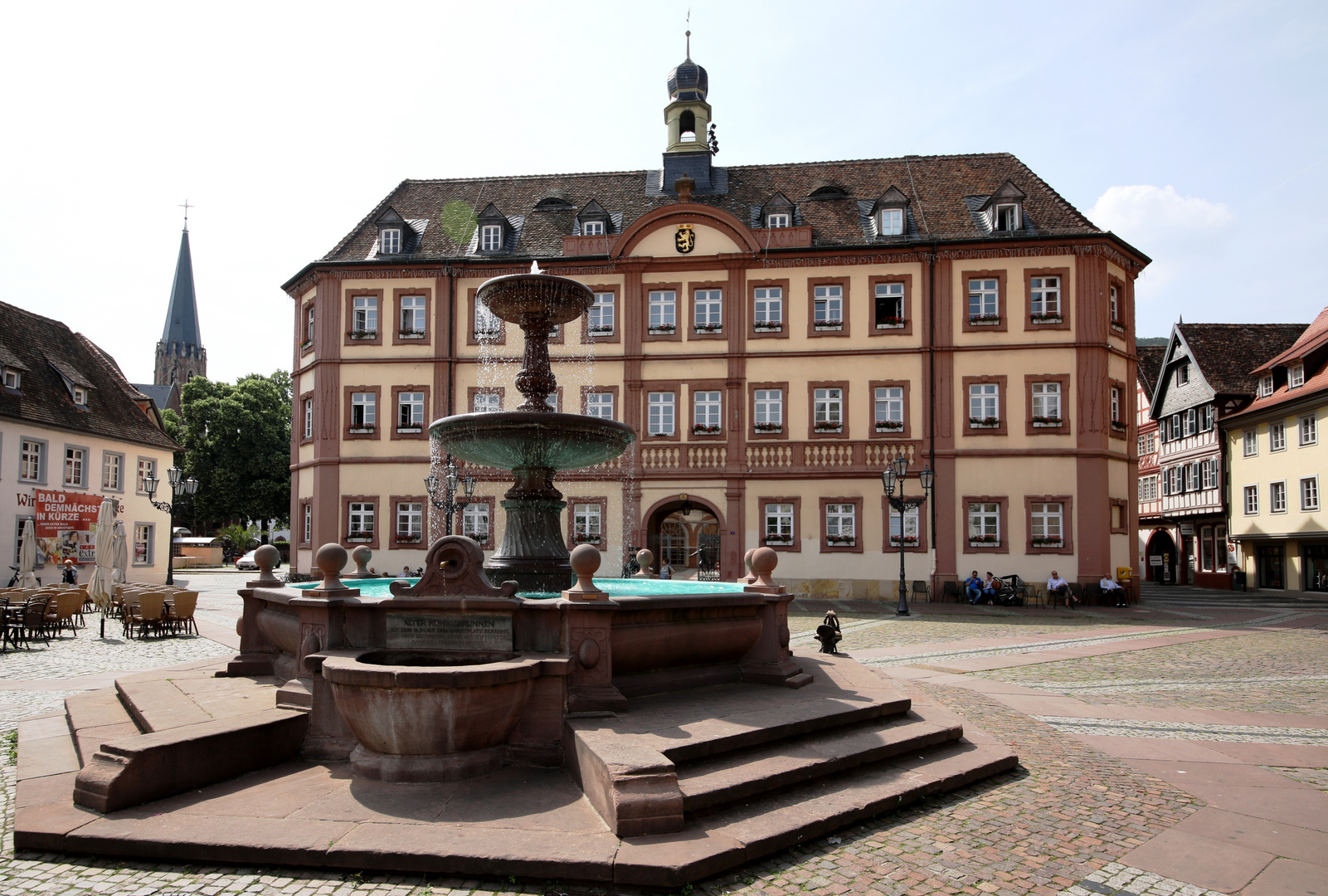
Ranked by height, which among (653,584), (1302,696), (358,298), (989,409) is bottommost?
(1302,696)

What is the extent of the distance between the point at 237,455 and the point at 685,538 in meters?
38.1

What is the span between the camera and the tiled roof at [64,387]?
105 ft

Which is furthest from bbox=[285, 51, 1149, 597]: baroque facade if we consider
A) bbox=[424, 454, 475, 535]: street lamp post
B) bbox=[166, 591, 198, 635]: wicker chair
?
bbox=[166, 591, 198, 635]: wicker chair

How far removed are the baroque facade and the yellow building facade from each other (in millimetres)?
10771

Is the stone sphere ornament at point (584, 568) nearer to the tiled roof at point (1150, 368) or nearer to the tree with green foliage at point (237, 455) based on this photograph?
the tiled roof at point (1150, 368)

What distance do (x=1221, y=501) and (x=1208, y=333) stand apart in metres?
8.52

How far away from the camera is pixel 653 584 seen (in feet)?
41.7

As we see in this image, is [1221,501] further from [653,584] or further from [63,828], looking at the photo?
[63,828]

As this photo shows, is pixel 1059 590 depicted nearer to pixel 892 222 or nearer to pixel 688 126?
pixel 892 222

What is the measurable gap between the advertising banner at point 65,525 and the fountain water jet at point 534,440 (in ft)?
89.9

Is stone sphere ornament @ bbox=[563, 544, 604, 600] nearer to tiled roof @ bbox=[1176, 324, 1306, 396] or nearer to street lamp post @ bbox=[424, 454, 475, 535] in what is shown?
street lamp post @ bbox=[424, 454, 475, 535]

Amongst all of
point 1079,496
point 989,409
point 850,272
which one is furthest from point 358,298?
point 1079,496

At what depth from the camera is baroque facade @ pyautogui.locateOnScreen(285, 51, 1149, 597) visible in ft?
92.0

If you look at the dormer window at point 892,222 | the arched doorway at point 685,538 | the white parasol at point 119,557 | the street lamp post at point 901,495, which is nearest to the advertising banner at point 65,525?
the white parasol at point 119,557
